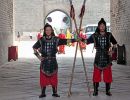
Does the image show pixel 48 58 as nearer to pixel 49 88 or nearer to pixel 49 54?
pixel 49 54

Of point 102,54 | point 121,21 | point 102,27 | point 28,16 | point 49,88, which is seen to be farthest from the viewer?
point 28,16

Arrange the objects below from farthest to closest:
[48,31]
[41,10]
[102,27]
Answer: [41,10] < [102,27] < [48,31]

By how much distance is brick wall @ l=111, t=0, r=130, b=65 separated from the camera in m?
17.2

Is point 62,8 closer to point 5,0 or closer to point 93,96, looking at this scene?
point 5,0

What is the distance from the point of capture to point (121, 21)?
61.4ft

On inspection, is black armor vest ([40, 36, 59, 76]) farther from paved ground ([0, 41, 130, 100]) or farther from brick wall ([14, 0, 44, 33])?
brick wall ([14, 0, 44, 33])

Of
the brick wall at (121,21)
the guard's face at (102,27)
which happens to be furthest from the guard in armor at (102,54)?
the brick wall at (121,21)

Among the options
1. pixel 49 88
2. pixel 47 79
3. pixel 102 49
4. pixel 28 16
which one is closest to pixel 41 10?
pixel 28 16

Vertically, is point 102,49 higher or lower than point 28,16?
lower

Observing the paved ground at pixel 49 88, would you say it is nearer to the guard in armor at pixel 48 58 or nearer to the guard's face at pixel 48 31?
the guard in armor at pixel 48 58

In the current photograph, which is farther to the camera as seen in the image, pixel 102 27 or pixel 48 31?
pixel 102 27

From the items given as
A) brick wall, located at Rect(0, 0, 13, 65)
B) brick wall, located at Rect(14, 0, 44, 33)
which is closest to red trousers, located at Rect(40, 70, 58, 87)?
brick wall, located at Rect(0, 0, 13, 65)

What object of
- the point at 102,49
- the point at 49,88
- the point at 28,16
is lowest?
the point at 49,88

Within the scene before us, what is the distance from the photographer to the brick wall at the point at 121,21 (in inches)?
Answer: 678
